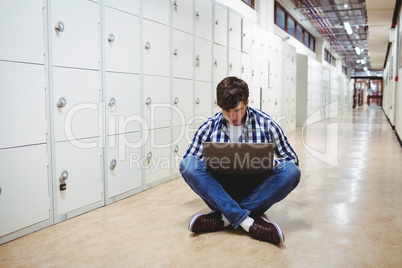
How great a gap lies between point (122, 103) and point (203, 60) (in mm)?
1445

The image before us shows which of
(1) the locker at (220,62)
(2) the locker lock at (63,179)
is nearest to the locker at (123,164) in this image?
(2) the locker lock at (63,179)

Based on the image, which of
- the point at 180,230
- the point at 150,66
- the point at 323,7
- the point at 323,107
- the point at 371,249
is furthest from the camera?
the point at 323,107

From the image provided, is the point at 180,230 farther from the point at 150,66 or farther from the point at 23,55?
the point at 150,66

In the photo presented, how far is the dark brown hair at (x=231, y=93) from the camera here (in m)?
1.90

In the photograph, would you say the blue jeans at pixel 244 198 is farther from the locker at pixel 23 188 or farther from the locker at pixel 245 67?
the locker at pixel 245 67

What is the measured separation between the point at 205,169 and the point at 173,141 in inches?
58.6

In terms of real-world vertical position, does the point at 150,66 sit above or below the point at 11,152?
above

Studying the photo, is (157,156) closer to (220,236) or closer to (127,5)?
(127,5)

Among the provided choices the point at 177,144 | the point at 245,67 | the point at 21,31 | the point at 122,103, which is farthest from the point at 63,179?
the point at 245,67

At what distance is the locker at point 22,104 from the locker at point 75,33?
205 mm

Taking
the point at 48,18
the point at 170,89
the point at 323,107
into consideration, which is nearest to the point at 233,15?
the point at 170,89

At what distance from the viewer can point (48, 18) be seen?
208cm

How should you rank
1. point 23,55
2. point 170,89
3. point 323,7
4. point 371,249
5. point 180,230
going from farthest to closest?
point 323,7, point 170,89, point 180,230, point 23,55, point 371,249

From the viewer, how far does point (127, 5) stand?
2736mm
